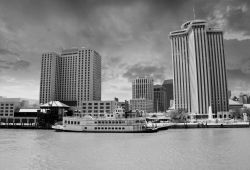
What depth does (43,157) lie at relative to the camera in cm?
4253

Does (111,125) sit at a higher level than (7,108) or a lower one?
lower

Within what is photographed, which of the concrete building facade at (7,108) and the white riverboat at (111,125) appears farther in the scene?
the concrete building facade at (7,108)

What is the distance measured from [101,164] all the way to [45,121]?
126 m

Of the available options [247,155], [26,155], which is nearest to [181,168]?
[247,155]

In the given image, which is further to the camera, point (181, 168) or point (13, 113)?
point (13, 113)

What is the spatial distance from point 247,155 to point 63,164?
3121 cm

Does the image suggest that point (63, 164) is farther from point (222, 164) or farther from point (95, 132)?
point (95, 132)

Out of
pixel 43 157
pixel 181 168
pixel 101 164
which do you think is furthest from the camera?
pixel 43 157

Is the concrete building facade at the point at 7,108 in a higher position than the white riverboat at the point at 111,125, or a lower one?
higher

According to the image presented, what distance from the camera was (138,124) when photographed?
10369cm

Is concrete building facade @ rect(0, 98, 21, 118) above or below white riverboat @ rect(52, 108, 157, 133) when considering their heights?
above

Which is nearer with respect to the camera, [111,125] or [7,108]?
[111,125]

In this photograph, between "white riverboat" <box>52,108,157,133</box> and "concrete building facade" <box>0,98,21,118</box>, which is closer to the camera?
"white riverboat" <box>52,108,157,133</box>

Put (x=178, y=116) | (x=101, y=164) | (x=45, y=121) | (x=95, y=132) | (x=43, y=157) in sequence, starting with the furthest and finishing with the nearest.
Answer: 1. (x=178, y=116)
2. (x=45, y=121)
3. (x=95, y=132)
4. (x=43, y=157)
5. (x=101, y=164)
